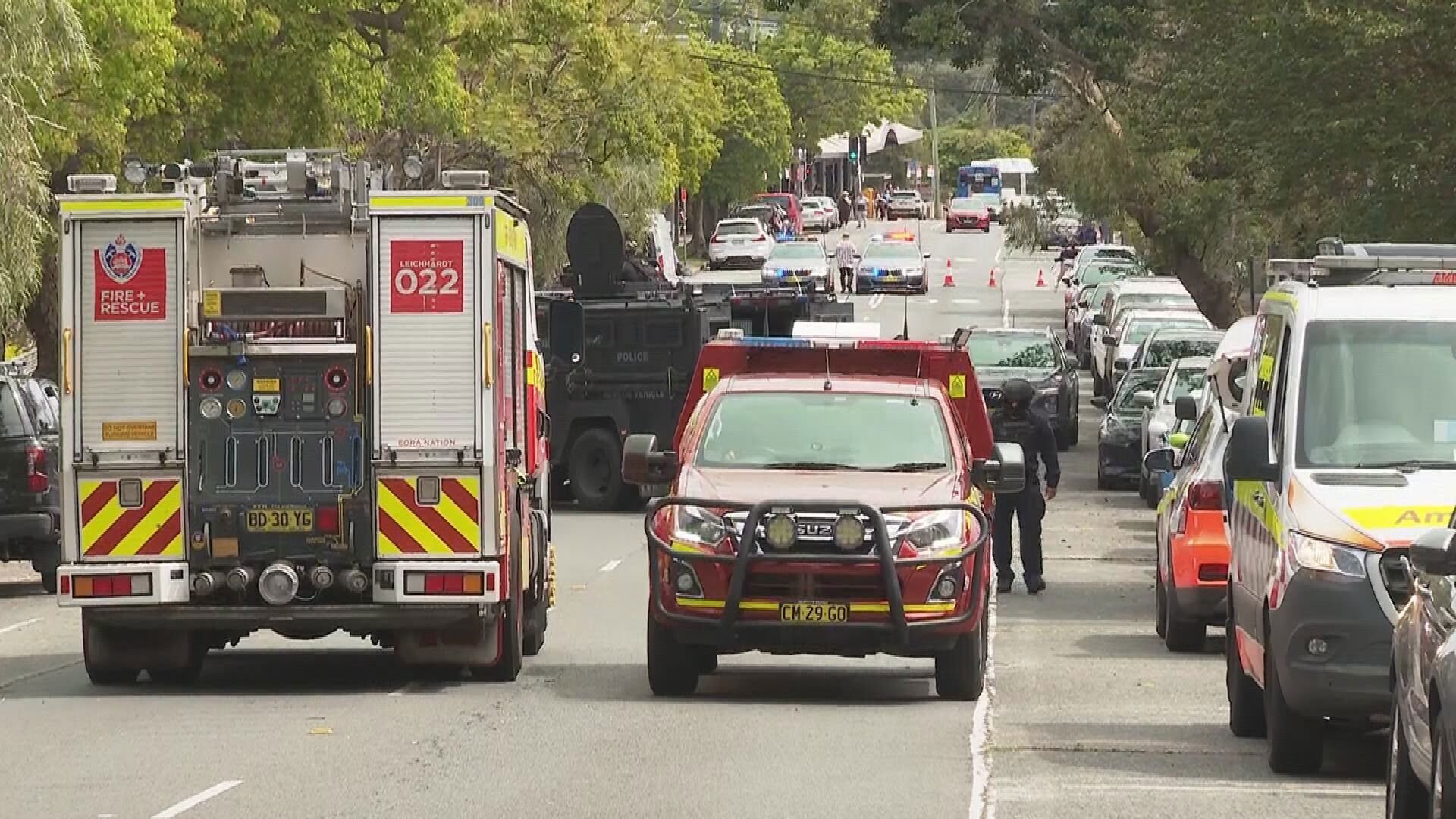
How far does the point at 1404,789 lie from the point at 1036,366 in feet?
93.8

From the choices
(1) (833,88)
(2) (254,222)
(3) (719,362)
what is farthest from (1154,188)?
(1) (833,88)

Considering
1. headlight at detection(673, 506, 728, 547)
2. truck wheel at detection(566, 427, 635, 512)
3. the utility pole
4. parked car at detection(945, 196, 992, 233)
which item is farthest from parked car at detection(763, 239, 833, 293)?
the utility pole

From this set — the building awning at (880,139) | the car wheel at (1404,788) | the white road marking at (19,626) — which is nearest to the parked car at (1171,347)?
the white road marking at (19,626)

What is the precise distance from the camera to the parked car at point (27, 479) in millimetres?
21406

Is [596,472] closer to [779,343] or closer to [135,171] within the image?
[779,343]

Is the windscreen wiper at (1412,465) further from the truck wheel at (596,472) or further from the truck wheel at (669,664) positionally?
the truck wheel at (596,472)

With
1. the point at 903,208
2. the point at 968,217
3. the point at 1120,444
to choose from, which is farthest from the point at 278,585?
the point at 903,208

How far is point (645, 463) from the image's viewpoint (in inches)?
571

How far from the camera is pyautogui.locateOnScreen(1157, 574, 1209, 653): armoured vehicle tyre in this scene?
17172 millimetres

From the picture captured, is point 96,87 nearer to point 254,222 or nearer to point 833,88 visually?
point 254,222

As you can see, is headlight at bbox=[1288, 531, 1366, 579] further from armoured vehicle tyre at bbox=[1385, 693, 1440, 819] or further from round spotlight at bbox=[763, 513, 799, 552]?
round spotlight at bbox=[763, 513, 799, 552]

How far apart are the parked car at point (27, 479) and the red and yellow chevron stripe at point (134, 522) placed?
694cm

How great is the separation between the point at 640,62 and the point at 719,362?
92.3ft

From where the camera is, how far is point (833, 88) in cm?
11006
